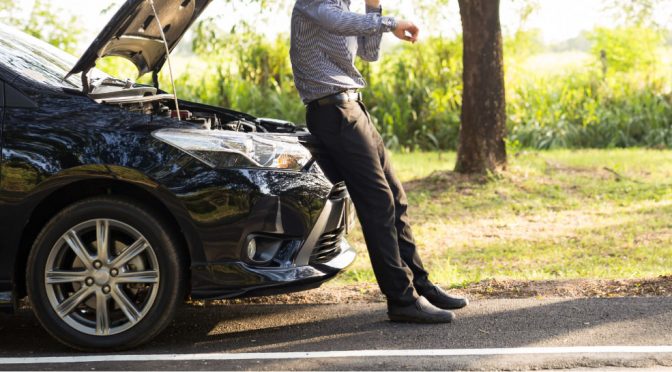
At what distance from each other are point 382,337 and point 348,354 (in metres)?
0.37

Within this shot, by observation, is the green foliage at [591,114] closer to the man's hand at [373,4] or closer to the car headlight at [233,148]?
the man's hand at [373,4]

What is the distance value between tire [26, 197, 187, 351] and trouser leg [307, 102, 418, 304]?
966 millimetres

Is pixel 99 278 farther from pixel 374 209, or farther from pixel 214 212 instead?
pixel 374 209

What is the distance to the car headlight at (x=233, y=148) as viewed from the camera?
15.7ft

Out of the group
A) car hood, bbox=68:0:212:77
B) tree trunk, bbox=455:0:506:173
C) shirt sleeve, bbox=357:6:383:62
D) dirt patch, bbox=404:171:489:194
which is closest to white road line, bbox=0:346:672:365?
car hood, bbox=68:0:212:77

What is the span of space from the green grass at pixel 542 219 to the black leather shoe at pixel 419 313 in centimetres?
117

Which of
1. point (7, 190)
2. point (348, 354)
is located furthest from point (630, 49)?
point (7, 190)

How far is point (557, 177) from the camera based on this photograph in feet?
39.6

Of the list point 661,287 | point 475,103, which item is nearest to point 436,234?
point 475,103

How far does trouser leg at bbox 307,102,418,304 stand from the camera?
16.9ft

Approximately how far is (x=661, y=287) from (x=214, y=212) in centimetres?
294

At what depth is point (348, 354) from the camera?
4.72 m

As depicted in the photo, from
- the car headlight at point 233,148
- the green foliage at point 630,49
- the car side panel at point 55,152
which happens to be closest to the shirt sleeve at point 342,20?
the car headlight at point 233,148

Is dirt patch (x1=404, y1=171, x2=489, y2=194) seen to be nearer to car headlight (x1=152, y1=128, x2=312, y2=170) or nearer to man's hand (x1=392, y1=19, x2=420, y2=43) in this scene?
man's hand (x1=392, y1=19, x2=420, y2=43)
